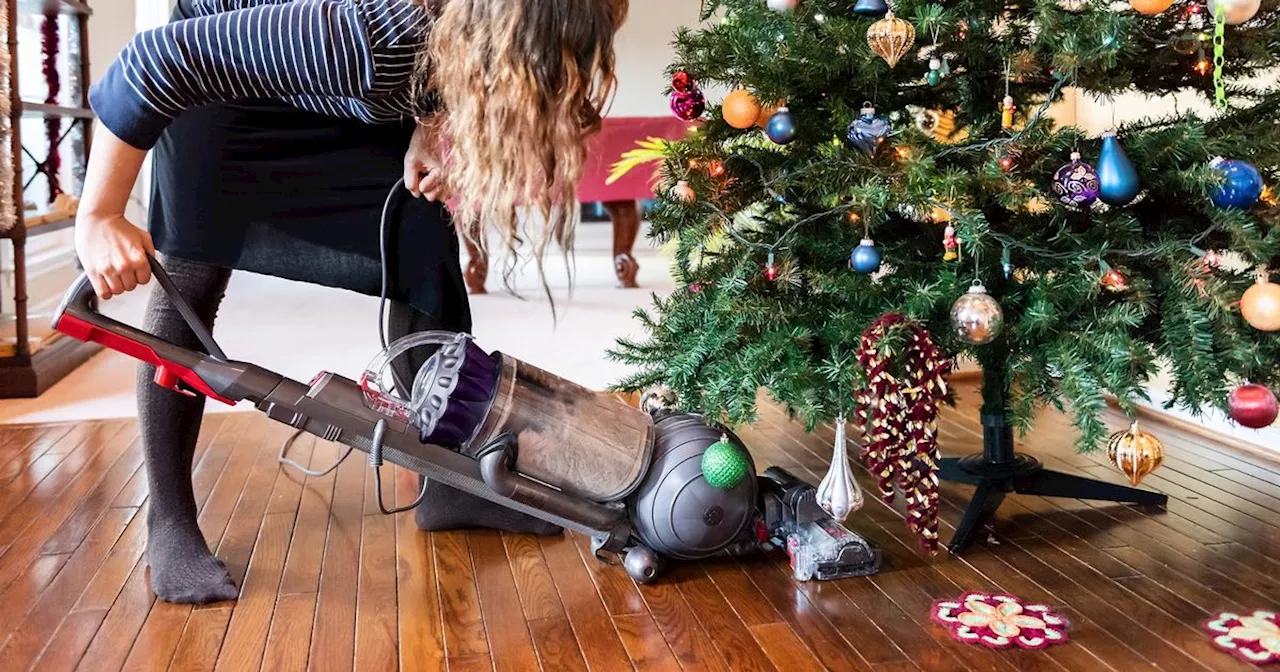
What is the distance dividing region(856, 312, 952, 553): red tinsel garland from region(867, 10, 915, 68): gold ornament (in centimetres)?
32

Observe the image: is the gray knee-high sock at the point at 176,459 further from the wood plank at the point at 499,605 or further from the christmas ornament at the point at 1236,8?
the christmas ornament at the point at 1236,8

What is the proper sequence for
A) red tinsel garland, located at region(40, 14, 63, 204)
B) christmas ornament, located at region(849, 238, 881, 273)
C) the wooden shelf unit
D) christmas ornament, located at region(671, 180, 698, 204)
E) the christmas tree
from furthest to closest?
red tinsel garland, located at region(40, 14, 63, 204), the wooden shelf unit, christmas ornament, located at region(671, 180, 698, 204), christmas ornament, located at region(849, 238, 881, 273), the christmas tree

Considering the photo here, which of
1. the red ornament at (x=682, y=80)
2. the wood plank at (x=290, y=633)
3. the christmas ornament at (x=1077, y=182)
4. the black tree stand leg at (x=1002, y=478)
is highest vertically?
the red ornament at (x=682, y=80)

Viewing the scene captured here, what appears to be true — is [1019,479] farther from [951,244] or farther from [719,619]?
[719,619]

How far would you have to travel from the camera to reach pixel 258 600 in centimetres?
135

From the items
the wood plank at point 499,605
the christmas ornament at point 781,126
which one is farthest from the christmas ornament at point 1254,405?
the wood plank at point 499,605

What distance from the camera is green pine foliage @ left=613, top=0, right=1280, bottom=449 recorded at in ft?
4.33

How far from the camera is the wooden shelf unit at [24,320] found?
234 cm

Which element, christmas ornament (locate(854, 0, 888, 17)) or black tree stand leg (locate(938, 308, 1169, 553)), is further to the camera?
black tree stand leg (locate(938, 308, 1169, 553))

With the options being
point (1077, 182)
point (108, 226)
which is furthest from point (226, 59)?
point (1077, 182)

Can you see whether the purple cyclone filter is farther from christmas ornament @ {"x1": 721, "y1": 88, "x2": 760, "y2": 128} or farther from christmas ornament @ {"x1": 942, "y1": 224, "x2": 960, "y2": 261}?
christmas ornament @ {"x1": 942, "y1": 224, "x2": 960, "y2": 261}

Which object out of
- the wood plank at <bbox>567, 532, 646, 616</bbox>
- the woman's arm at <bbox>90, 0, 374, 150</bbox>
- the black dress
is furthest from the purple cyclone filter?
the woman's arm at <bbox>90, 0, 374, 150</bbox>

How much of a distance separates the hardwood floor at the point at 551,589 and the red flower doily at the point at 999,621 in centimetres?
2

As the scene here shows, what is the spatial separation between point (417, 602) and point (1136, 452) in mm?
891
